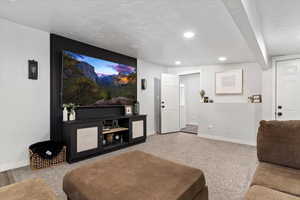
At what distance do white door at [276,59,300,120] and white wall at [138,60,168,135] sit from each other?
3.43 metres

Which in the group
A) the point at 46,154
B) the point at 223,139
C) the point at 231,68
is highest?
the point at 231,68

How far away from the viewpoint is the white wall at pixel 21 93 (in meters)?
2.49

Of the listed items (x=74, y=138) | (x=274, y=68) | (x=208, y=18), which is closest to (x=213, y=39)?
(x=208, y=18)

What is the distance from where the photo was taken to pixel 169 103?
548cm

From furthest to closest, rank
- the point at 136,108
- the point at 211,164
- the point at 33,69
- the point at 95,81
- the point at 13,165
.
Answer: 1. the point at 136,108
2. the point at 95,81
3. the point at 211,164
4. the point at 33,69
5. the point at 13,165

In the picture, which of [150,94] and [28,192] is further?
[150,94]

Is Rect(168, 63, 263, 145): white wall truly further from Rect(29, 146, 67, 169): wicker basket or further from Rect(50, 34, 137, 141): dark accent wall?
Rect(29, 146, 67, 169): wicker basket

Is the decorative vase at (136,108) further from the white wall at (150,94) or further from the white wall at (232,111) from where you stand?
the white wall at (232,111)

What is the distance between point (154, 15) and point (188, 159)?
8.65 ft

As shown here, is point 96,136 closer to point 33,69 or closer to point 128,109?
point 128,109

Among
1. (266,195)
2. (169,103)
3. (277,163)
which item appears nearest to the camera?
(266,195)

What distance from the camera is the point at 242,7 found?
1.39 metres

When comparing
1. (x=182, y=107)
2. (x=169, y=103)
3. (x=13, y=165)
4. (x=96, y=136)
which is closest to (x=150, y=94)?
(x=169, y=103)

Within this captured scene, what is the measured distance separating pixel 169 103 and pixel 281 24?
3.60m
